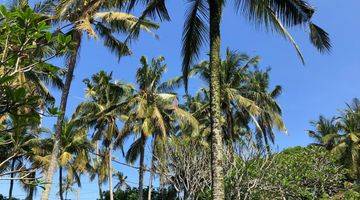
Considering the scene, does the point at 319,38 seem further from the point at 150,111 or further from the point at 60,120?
the point at 150,111

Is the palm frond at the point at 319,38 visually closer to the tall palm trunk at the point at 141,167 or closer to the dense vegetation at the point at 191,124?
the dense vegetation at the point at 191,124

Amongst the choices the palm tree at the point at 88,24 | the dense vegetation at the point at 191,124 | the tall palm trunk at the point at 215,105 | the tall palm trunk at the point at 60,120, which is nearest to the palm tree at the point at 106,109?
the dense vegetation at the point at 191,124

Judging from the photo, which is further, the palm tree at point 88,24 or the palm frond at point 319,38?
the palm tree at point 88,24

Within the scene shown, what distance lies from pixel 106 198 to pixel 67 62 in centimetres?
2116

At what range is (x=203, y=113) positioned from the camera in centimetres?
3366

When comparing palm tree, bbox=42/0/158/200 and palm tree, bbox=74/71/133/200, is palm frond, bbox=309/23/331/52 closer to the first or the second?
palm tree, bbox=42/0/158/200

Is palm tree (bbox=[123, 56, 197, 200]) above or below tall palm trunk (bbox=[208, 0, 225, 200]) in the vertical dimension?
above

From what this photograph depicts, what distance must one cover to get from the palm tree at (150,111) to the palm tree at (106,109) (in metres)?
0.90

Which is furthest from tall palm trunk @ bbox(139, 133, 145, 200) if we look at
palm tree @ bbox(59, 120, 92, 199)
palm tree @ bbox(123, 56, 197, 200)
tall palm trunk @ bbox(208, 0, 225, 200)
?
tall palm trunk @ bbox(208, 0, 225, 200)

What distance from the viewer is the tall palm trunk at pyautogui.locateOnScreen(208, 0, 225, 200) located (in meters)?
11.6

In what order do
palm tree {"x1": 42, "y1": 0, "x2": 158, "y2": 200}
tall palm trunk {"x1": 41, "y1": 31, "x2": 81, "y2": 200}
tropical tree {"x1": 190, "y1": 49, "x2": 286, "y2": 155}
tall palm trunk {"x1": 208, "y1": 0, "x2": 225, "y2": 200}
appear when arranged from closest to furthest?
1. tall palm trunk {"x1": 208, "y1": 0, "x2": 225, "y2": 200}
2. palm tree {"x1": 42, "y1": 0, "x2": 158, "y2": 200}
3. tall palm trunk {"x1": 41, "y1": 31, "x2": 81, "y2": 200}
4. tropical tree {"x1": 190, "y1": 49, "x2": 286, "y2": 155}

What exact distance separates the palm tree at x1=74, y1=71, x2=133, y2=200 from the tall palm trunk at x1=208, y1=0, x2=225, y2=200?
18289 millimetres

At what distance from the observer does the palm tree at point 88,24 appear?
16.7m

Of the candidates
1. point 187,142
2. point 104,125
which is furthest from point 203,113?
point 187,142
